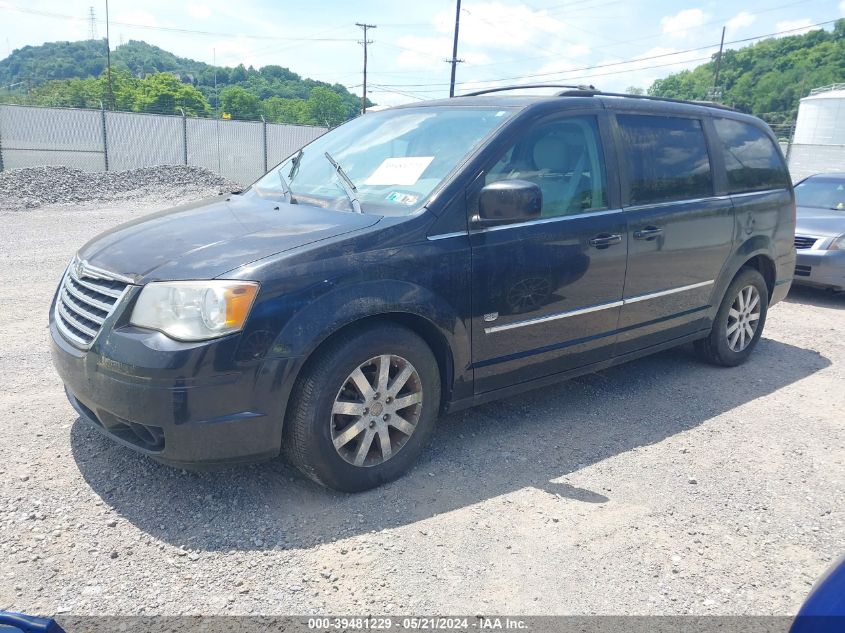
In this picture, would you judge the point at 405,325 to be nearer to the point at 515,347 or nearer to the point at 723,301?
the point at 515,347

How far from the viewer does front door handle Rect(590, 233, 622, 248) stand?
404cm

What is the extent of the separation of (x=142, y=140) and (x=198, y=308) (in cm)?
2305


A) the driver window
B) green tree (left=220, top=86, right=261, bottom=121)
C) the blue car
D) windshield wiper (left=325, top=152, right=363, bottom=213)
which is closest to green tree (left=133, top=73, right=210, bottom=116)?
green tree (left=220, top=86, right=261, bottom=121)

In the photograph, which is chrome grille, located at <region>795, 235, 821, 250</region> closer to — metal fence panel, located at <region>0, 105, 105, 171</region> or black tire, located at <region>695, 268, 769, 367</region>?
black tire, located at <region>695, 268, 769, 367</region>

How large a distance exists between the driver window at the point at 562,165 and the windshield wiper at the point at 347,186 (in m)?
0.74

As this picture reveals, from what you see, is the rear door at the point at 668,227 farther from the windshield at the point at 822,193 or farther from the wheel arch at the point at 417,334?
the windshield at the point at 822,193

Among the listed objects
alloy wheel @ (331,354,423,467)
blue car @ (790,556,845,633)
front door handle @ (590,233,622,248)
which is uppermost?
front door handle @ (590,233,622,248)

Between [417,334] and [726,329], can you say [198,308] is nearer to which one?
[417,334]

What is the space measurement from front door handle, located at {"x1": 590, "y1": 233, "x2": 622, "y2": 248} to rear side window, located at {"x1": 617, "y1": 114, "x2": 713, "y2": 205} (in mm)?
336

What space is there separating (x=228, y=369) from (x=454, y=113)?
2.18 metres

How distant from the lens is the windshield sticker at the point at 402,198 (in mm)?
3495

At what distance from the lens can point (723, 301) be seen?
17.3ft

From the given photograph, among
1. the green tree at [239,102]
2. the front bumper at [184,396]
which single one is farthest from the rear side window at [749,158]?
the green tree at [239,102]

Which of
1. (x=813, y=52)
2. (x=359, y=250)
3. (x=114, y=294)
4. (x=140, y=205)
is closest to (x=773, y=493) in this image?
(x=359, y=250)
